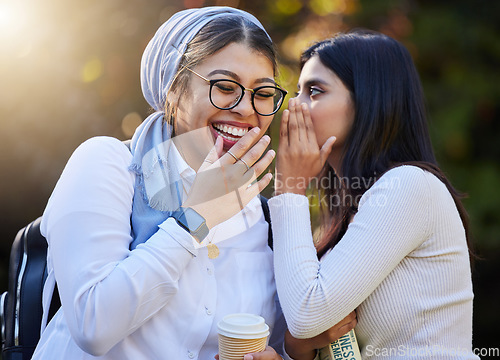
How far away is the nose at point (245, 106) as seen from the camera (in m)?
2.06

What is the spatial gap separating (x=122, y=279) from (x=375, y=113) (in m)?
1.38

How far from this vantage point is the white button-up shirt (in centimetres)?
162

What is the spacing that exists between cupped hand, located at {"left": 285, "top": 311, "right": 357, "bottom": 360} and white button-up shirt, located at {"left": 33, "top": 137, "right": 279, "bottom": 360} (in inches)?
5.2

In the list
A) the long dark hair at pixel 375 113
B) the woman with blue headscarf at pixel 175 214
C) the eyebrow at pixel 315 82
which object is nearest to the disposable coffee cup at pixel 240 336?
the woman with blue headscarf at pixel 175 214

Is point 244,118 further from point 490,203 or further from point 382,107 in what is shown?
point 490,203

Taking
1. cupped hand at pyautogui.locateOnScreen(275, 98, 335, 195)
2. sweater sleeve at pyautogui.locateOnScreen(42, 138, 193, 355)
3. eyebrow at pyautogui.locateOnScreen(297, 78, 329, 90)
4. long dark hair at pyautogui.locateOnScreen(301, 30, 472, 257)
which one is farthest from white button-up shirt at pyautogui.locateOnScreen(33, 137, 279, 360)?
eyebrow at pyautogui.locateOnScreen(297, 78, 329, 90)

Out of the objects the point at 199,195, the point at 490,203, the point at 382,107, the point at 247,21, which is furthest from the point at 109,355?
the point at 490,203

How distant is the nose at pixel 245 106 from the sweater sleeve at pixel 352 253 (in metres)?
0.44

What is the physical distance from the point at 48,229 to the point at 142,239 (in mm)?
306

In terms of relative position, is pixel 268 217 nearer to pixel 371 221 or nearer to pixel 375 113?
pixel 371 221

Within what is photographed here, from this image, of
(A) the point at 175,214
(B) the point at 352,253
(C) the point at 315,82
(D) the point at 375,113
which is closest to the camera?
(A) the point at 175,214

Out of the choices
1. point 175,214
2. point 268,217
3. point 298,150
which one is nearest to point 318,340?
point 268,217

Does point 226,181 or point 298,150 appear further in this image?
point 298,150

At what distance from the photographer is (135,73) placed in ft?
10.7
